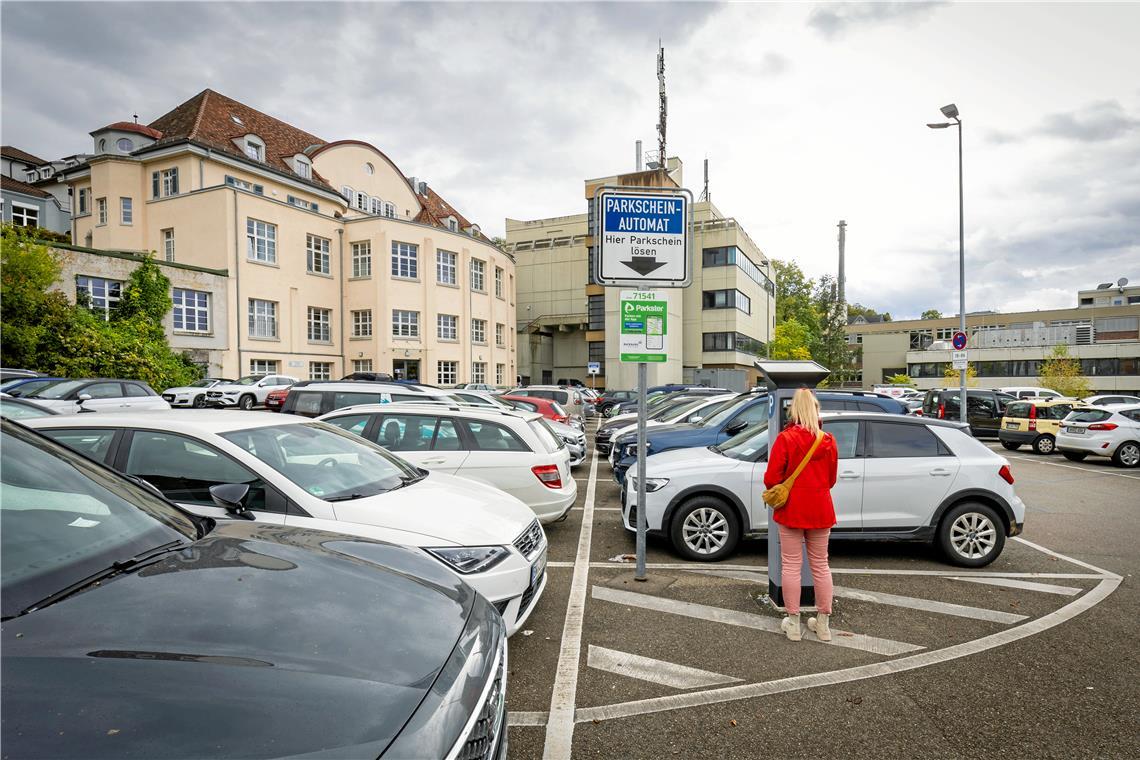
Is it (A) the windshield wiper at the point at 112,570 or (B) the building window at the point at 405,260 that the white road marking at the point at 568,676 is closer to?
(A) the windshield wiper at the point at 112,570

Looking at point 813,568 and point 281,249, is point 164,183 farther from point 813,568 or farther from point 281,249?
point 813,568

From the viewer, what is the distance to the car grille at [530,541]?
4.36 meters

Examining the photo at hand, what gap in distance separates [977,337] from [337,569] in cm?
7833

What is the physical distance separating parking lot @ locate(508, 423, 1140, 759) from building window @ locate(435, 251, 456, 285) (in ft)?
120

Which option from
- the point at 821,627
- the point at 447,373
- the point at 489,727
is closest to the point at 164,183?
the point at 447,373

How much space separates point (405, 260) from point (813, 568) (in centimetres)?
3780

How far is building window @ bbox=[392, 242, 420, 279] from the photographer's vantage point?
126 feet

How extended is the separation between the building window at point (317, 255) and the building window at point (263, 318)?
375 cm

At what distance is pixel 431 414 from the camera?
24.8 ft

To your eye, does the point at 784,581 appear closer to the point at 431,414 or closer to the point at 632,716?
the point at 632,716

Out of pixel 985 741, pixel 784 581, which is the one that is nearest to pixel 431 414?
pixel 784 581

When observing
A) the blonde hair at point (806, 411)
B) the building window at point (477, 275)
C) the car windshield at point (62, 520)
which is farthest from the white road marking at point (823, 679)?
the building window at point (477, 275)

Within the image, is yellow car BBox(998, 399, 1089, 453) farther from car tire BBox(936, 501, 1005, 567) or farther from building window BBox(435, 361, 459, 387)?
building window BBox(435, 361, 459, 387)

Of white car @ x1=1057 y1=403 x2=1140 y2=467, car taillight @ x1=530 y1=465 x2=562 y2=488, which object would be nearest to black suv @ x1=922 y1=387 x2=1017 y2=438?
white car @ x1=1057 y1=403 x2=1140 y2=467
